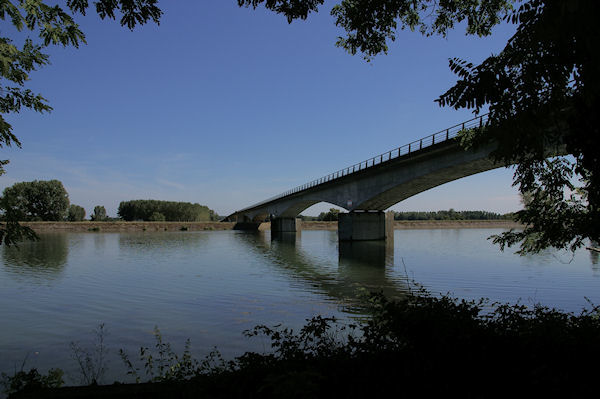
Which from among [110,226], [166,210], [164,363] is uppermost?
[166,210]

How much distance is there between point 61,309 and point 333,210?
4752 inches

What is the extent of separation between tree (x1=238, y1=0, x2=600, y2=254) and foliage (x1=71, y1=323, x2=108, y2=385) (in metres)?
7.83

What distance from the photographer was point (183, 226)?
98.3 meters

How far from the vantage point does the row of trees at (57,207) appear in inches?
227

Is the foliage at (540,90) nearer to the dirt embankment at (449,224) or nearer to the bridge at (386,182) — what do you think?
the bridge at (386,182)

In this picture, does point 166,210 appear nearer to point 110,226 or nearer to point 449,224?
point 110,226

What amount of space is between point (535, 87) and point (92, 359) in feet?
31.2

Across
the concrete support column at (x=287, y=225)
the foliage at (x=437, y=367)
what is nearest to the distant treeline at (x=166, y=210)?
the concrete support column at (x=287, y=225)

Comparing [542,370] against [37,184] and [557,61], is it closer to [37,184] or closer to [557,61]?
[557,61]

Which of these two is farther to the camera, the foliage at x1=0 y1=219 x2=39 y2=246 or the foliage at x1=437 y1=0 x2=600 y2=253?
the foliage at x1=0 y1=219 x2=39 y2=246

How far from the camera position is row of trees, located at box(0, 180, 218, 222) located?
576cm

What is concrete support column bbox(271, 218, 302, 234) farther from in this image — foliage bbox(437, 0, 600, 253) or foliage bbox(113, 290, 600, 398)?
foliage bbox(113, 290, 600, 398)

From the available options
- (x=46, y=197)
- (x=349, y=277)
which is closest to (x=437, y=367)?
(x=349, y=277)

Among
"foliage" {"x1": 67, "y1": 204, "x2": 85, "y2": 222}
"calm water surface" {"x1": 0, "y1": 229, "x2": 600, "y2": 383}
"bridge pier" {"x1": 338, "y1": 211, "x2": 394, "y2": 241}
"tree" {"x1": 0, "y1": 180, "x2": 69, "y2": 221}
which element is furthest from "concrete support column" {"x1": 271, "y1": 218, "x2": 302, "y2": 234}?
"foliage" {"x1": 67, "y1": 204, "x2": 85, "y2": 222}
